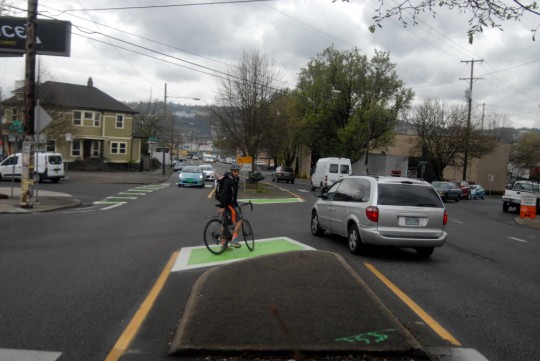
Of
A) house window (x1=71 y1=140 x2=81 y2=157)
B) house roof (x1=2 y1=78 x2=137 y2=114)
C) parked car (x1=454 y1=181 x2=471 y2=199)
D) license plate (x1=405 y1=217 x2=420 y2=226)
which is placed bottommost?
parked car (x1=454 y1=181 x2=471 y2=199)

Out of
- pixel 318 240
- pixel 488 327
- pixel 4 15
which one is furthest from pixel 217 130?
pixel 488 327

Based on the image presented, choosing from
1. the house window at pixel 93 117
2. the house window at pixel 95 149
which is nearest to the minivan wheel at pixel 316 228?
the house window at pixel 93 117

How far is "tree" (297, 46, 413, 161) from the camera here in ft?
151

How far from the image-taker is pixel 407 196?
32.6ft

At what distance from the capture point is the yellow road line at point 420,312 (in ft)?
17.1

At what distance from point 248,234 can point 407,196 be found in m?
3.17

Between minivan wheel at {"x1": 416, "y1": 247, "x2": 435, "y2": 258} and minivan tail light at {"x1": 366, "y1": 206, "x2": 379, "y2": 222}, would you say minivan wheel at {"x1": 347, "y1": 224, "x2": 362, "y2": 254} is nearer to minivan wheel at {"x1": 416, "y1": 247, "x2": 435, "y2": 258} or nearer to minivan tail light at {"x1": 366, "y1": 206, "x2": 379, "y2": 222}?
minivan tail light at {"x1": 366, "y1": 206, "x2": 379, "y2": 222}

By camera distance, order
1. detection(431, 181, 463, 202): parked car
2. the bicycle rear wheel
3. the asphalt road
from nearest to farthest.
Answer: the asphalt road, the bicycle rear wheel, detection(431, 181, 463, 202): parked car

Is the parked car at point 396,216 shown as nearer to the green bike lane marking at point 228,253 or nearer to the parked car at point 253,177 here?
the green bike lane marking at point 228,253

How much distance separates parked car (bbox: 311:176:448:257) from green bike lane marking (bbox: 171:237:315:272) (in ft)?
4.32

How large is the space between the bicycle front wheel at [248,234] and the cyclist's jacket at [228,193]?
481mm

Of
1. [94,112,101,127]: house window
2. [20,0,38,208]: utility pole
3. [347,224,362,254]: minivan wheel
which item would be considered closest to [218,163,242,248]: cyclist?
[347,224,362,254]: minivan wheel

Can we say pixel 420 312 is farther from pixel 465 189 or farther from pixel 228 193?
pixel 465 189

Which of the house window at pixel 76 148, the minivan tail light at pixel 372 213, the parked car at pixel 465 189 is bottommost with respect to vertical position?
the parked car at pixel 465 189
